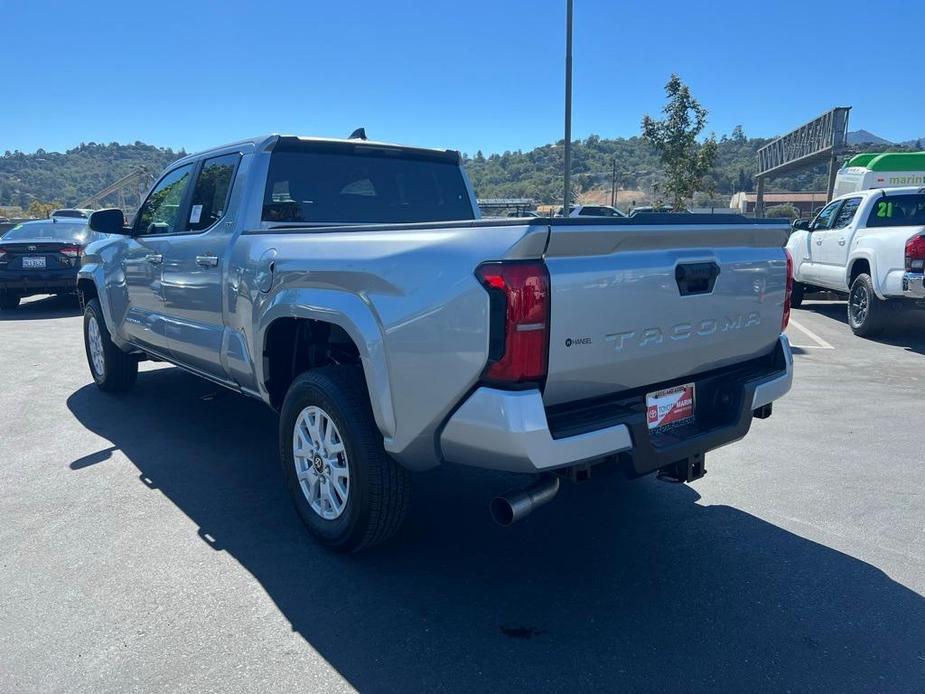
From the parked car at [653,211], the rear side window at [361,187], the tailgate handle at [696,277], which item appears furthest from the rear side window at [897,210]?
the tailgate handle at [696,277]

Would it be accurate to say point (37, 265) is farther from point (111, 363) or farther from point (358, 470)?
point (358, 470)

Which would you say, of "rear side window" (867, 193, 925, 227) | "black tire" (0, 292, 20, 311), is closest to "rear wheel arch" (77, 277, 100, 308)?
"black tire" (0, 292, 20, 311)

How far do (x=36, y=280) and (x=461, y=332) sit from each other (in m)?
12.0

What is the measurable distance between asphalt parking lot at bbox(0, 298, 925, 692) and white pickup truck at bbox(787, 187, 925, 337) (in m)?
4.27

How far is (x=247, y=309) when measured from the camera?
400cm

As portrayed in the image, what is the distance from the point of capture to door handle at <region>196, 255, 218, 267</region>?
436 centimetres

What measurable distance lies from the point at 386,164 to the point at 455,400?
8.61 feet

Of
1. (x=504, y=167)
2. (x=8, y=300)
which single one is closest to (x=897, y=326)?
(x=8, y=300)

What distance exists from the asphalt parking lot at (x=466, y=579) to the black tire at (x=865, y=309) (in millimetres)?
4550

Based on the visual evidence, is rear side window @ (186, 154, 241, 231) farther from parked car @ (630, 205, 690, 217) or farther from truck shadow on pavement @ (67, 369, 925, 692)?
parked car @ (630, 205, 690, 217)

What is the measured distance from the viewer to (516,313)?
8.41 feet

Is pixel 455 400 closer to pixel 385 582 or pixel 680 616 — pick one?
pixel 385 582

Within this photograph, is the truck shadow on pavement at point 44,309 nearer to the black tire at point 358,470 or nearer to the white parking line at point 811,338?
the black tire at point 358,470

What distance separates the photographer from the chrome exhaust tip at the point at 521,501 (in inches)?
109
